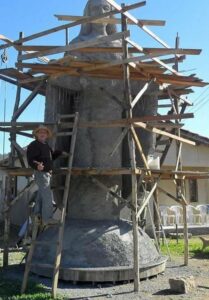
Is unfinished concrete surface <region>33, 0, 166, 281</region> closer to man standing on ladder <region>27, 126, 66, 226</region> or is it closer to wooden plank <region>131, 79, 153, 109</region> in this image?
wooden plank <region>131, 79, 153, 109</region>

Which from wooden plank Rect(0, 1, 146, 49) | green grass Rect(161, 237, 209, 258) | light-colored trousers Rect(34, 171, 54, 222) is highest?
wooden plank Rect(0, 1, 146, 49)

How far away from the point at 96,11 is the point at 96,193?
4.65 metres

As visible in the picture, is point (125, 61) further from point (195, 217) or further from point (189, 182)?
point (189, 182)

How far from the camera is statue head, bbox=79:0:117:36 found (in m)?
11.6

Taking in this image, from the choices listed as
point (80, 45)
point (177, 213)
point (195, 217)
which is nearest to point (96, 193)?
point (80, 45)

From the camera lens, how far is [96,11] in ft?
38.1

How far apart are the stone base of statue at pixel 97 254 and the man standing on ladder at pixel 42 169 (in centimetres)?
107

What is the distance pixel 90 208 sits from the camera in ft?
34.9

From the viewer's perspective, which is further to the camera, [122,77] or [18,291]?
[122,77]

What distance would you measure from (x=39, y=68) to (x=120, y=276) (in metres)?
4.82

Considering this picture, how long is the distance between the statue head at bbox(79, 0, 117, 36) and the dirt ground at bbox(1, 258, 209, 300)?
20.4 feet

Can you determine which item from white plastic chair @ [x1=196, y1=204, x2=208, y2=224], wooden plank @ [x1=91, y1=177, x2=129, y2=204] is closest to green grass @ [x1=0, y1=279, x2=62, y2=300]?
wooden plank @ [x1=91, y1=177, x2=129, y2=204]

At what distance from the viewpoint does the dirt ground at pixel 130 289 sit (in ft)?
27.5

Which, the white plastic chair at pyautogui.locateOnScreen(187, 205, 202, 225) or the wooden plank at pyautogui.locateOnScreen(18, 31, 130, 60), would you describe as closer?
the wooden plank at pyautogui.locateOnScreen(18, 31, 130, 60)
